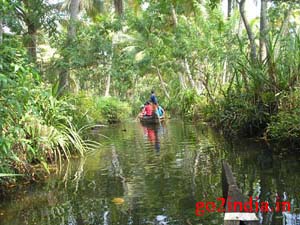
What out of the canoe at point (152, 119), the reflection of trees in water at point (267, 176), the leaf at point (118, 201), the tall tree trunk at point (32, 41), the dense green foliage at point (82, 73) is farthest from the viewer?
the canoe at point (152, 119)

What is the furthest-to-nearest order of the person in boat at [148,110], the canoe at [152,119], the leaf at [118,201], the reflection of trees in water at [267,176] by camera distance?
the person in boat at [148,110], the canoe at [152,119], the leaf at [118,201], the reflection of trees in water at [267,176]

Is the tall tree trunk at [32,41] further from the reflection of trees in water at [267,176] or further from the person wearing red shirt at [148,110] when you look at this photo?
the person wearing red shirt at [148,110]

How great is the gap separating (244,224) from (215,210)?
1.79m

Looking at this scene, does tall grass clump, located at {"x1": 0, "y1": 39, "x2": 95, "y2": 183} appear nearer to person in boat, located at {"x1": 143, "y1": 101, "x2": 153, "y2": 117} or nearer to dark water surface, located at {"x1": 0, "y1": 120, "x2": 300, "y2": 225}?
dark water surface, located at {"x1": 0, "y1": 120, "x2": 300, "y2": 225}

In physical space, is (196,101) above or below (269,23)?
below

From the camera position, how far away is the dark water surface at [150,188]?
4547 mm

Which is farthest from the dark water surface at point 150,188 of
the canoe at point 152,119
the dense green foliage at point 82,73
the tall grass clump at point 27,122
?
the canoe at point 152,119

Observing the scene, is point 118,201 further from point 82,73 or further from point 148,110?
point 148,110

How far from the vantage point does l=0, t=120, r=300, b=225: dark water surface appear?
4.55 metres

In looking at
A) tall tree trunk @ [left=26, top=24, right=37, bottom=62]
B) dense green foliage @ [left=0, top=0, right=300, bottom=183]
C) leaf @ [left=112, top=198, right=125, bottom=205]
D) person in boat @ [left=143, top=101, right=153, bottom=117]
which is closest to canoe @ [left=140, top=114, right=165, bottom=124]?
person in boat @ [left=143, top=101, right=153, bottom=117]

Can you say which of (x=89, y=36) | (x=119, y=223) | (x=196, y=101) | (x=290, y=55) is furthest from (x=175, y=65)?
(x=119, y=223)

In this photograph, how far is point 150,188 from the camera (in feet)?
18.7

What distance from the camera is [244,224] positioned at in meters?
2.74

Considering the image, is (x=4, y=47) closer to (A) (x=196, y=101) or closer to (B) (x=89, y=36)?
(B) (x=89, y=36)
